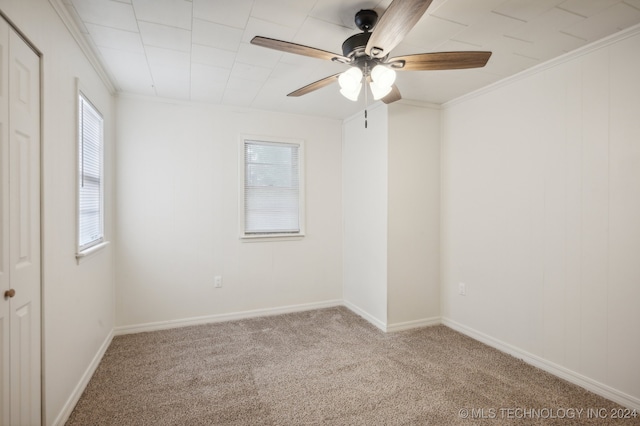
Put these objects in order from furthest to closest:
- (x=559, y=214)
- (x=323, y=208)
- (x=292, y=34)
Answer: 1. (x=323, y=208)
2. (x=559, y=214)
3. (x=292, y=34)

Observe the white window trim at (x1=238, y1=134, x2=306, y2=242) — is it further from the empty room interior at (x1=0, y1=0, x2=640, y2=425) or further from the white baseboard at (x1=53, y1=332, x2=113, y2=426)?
the white baseboard at (x1=53, y1=332, x2=113, y2=426)

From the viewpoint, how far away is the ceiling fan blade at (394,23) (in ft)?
4.35

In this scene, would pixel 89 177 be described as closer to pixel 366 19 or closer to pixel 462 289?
pixel 366 19

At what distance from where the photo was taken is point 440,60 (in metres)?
1.81

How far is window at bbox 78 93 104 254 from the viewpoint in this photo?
2.32 metres

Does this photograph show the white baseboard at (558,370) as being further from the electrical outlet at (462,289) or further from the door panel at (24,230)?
the door panel at (24,230)

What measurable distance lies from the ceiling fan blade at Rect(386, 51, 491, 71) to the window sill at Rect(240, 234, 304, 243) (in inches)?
98.9

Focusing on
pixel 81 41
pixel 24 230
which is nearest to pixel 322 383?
pixel 24 230

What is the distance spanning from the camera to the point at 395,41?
162 cm

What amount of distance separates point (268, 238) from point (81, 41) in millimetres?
2444

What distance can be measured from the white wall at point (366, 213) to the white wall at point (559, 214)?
77 cm

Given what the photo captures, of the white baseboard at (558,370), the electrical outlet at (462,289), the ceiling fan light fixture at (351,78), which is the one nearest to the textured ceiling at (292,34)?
the ceiling fan light fixture at (351,78)

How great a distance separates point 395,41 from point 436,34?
653mm

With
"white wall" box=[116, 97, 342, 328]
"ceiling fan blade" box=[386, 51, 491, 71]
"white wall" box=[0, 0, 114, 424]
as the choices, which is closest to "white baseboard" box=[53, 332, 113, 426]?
"white wall" box=[0, 0, 114, 424]
